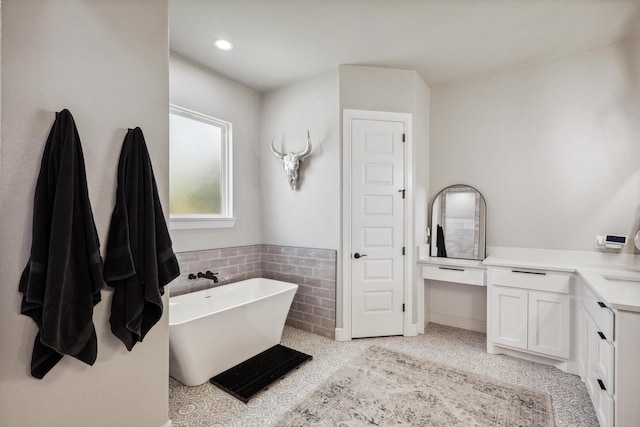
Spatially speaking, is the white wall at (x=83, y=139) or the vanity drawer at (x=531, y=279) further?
the vanity drawer at (x=531, y=279)

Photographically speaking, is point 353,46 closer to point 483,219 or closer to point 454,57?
point 454,57

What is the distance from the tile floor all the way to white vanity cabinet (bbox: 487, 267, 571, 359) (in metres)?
0.19

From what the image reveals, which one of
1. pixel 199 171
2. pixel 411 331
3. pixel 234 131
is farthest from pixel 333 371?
pixel 234 131

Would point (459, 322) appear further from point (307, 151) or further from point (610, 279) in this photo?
point (307, 151)

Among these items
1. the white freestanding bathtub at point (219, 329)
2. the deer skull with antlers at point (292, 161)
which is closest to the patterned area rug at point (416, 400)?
the white freestanding bathtub at point (219, 329)

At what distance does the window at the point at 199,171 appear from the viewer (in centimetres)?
289

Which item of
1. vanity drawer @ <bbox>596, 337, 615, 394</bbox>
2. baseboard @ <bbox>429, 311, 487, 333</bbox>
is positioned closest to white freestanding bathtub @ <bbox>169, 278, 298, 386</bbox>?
baseboard @ <bbox>429, 311, 487, 333</bbox>

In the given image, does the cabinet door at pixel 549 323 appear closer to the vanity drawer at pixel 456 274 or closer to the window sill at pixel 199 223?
the vanity drawer at pixel 456 274

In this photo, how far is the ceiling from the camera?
2.21 metres

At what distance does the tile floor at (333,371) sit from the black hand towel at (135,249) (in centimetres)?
81

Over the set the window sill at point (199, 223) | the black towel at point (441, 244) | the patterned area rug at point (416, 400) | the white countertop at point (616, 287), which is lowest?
the patterned area rug at point (416, 400)

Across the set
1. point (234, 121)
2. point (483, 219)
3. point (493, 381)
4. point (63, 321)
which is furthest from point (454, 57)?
point (63, 321)

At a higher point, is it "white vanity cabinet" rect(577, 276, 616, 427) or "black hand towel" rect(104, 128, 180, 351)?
"black hand towel" rect(104, 128, 180, 351)

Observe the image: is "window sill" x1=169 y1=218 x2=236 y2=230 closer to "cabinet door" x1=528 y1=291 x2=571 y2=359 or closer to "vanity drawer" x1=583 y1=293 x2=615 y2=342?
"cabinet door" x1=528 y1=291 x2=571 y2=359
